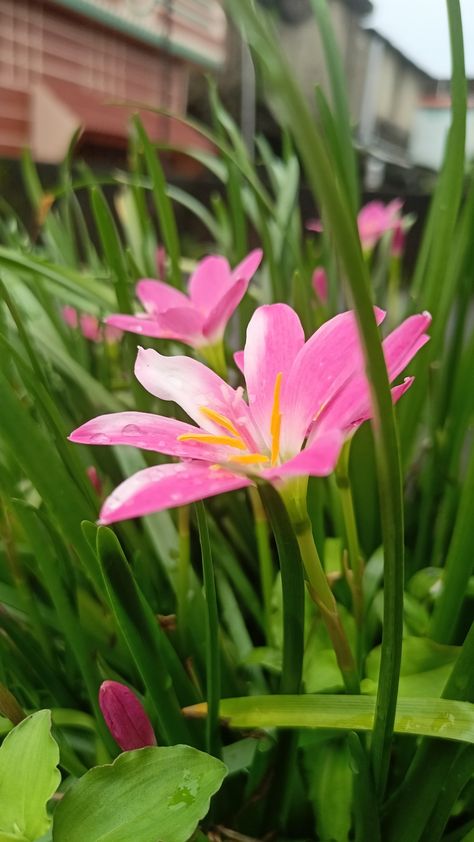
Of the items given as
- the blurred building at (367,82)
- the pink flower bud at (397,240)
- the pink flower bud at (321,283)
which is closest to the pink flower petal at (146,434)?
the pink flower bud at (321,283)

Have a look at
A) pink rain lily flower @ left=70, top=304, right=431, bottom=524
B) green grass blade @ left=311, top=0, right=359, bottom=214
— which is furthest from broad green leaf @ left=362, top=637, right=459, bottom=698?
green grass blade @ left=311, top=0, right=359, bottom=214

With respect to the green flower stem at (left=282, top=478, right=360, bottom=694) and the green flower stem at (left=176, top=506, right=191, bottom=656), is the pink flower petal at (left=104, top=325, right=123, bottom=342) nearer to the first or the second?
the green flower stem at (left=176, top=506, right=191, bottom=656)

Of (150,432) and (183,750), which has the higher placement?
(150,432)

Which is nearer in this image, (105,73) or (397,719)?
(397,719)

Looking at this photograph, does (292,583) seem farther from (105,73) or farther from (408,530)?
(105,73)

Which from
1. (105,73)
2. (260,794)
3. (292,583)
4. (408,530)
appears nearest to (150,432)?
(292,583)

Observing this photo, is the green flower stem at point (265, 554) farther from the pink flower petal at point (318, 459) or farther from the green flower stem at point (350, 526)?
the pink flower petal at point (318, 459)

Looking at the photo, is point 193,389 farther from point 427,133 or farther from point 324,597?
point 427,133
